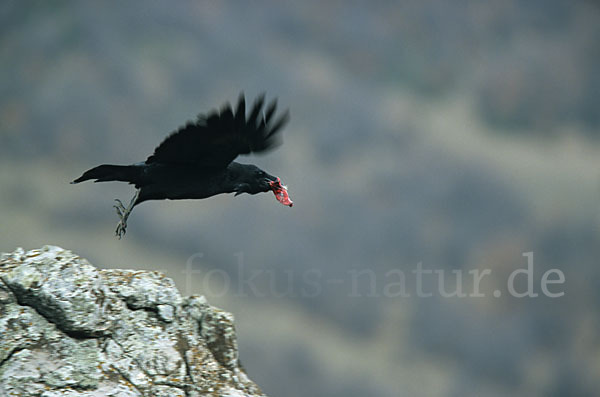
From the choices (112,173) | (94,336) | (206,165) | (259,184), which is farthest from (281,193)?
(94,336)

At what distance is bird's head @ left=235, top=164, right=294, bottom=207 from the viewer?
41.0 feet

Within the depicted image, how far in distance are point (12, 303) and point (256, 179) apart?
514 cm

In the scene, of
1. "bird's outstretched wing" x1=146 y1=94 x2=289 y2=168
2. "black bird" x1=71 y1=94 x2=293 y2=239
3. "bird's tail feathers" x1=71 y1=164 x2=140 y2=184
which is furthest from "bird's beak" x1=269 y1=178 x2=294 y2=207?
"bird's tail feathers" x1=71 y1=164 x2=140 y2=184

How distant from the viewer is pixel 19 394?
9500mm

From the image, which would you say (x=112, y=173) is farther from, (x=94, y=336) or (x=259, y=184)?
(x=94, y=336)

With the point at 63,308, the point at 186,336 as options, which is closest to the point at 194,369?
the point at 186,336

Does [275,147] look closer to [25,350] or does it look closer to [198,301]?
[198,301]

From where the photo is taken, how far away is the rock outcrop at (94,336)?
10.0 m

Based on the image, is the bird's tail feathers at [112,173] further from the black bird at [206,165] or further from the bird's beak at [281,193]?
the bird's beak at [281,193]

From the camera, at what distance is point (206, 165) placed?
12125 millimetres

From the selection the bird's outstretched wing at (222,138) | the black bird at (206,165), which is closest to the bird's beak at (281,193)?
the black bird at (206,165)

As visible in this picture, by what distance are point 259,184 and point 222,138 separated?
163cm

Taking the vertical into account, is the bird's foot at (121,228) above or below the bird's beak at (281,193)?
below

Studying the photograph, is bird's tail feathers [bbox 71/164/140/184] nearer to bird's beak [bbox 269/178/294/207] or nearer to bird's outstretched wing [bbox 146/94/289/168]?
bird's outstretched wing [bbox 146/94/289/168]
